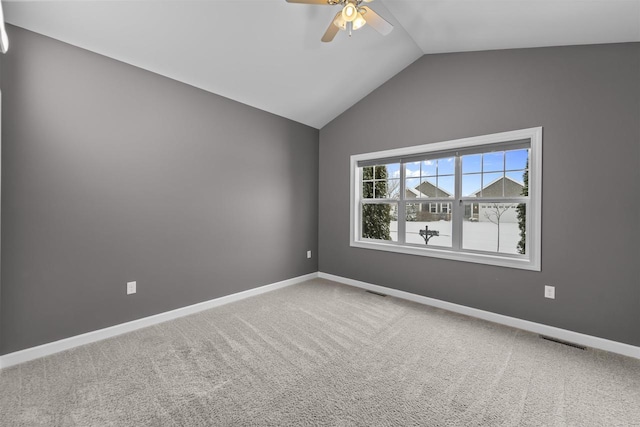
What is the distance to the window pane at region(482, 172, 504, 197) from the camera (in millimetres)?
3006

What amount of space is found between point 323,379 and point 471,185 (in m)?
2.64

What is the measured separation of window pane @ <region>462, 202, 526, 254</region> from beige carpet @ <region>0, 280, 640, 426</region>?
868 mm

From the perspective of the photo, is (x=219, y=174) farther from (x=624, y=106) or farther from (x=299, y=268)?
(x=624, y=106)

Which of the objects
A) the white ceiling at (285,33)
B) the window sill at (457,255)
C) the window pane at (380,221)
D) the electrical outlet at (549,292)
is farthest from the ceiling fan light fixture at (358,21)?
the electrical outlet at (549,292)

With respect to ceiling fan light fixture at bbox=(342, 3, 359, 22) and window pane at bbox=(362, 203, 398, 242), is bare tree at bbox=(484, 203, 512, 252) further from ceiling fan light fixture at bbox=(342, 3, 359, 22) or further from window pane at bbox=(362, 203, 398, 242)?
ceiling fan light fixture at bbox=(342, 3, 359, 22)

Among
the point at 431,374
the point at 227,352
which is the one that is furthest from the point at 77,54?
the point at 431,374

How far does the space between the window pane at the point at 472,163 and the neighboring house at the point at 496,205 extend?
24 centimetres

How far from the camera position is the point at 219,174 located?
10.8ft

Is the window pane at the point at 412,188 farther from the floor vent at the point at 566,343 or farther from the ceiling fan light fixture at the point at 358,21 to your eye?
the ceiling fan light fixture at the point at 358,21

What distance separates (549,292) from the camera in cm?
260

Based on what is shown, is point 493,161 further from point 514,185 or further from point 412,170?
point 412,170

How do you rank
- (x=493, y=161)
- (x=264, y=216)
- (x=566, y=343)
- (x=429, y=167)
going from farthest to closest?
(x=264, y=216), (x=429, y=167), (x=493, y=161), (x=566, y=343)

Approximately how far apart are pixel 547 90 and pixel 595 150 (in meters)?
0.70

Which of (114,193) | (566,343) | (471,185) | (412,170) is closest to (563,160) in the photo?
(471,185)
